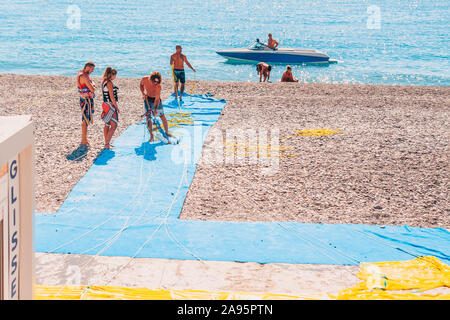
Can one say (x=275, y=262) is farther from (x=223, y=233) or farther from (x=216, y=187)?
(x=216, y=187)

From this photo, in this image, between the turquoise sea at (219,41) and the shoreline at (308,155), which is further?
the turquoise sea at (219,41)

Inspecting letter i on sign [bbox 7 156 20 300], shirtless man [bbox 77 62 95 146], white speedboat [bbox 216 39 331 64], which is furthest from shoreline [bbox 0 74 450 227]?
white speedboat [bbox 216 39 331 64]

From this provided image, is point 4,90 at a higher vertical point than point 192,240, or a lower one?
higher

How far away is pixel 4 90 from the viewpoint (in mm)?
14539

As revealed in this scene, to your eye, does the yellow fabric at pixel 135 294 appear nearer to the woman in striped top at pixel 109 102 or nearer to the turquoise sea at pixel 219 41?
the woman in striped top at pixel 109 102

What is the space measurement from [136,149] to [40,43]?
42353 mm

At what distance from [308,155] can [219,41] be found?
4287 centimetres

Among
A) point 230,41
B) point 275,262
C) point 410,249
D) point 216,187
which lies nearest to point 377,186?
point 410,249

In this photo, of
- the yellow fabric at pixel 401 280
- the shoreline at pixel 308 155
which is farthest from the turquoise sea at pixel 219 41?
the yellow fabric at pixel 401 280

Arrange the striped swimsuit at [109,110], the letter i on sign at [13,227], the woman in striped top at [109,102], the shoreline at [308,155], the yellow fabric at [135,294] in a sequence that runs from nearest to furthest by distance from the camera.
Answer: the letter i on sign at [13,227], the yellow fabric at [135,294], the shoreline at [308,155], the woman in striped top at [109,102], the striped swimsuit at [109,110]

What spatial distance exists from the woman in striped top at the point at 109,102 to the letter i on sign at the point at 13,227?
6.38 meters

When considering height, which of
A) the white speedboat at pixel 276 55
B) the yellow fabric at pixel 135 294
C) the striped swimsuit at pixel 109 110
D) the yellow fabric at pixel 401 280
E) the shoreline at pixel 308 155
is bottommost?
the yellow fabric at pixel 135 294

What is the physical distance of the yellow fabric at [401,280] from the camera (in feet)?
14.9

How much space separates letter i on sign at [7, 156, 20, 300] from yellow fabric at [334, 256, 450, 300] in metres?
3.09
